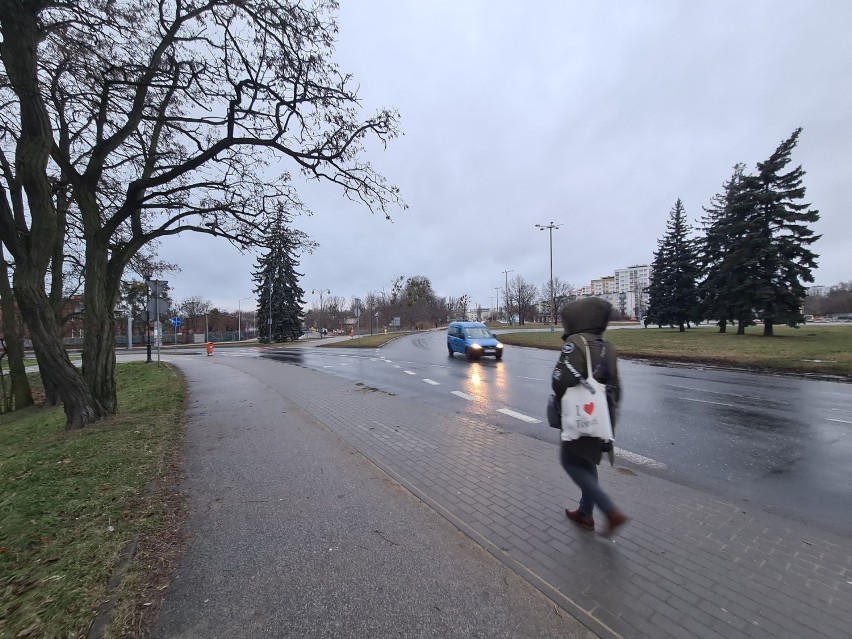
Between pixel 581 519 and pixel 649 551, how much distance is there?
530 mm

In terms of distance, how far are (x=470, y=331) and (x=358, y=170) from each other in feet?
44.3

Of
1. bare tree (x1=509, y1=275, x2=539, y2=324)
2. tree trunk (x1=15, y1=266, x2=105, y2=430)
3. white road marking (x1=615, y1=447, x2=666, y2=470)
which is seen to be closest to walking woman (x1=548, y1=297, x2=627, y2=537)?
white road marking (x1=615, y1=447, x2=666, y2=470)

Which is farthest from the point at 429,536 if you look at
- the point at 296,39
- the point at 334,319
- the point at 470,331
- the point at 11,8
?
the point at 334,319

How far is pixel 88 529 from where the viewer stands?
3.36 m

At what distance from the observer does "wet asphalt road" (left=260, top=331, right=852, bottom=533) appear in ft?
14.0

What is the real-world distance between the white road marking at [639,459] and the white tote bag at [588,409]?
8.38ft

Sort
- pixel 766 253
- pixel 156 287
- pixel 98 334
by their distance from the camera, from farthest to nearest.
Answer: pixel 766 253 → pixel 156 287 → pixel 98 334

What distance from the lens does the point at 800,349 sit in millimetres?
18500

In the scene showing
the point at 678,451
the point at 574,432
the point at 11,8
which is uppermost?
the point at 11,8

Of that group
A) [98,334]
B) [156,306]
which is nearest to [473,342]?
[98,334]

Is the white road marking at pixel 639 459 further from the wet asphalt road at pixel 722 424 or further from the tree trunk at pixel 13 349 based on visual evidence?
Answer: the tree trunk at pixel 13 349

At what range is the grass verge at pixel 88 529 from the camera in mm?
2375

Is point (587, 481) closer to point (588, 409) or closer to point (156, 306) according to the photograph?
point (588, 409)

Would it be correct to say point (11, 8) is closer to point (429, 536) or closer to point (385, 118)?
point (385, 118)
